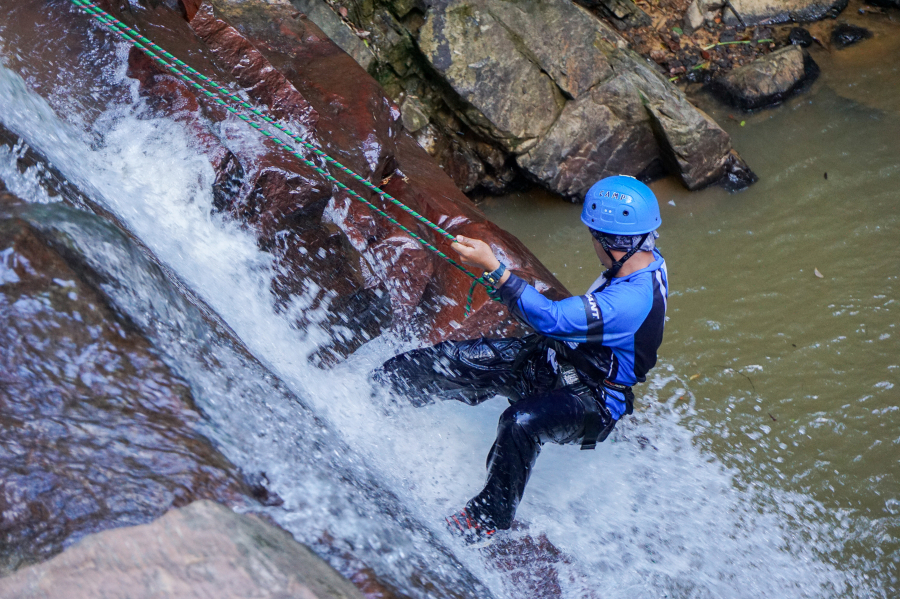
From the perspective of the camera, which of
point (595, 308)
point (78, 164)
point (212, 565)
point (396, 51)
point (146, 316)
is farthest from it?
point (396, 51)

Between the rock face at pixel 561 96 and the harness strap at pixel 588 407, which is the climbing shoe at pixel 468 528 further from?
the rock face at pixel 561 96

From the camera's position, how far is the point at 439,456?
138 inches

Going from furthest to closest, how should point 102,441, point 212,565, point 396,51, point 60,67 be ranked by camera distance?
point 396,51 < point 60,67 < point 102,441 < point 212,565

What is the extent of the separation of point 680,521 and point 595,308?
1.78 m

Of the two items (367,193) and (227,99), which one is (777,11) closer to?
(367,193)

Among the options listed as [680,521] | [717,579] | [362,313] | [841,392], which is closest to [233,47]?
[362,313]

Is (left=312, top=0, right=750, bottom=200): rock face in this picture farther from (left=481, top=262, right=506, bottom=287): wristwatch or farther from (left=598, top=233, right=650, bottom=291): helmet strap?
(left=481, top=262, right=506, bottom=287): wristwatch

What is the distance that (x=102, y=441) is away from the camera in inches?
70.0

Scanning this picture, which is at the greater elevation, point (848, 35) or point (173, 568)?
point (173, 568)

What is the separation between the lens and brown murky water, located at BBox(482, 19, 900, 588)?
3984 mm

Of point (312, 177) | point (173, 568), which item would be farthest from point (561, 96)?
point (173, 568)

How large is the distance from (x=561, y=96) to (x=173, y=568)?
237 inches

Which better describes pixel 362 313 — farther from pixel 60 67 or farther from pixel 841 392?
pixel 841 392

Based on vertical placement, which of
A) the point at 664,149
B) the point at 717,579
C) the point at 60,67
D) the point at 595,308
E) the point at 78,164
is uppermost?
the point at 60,67
